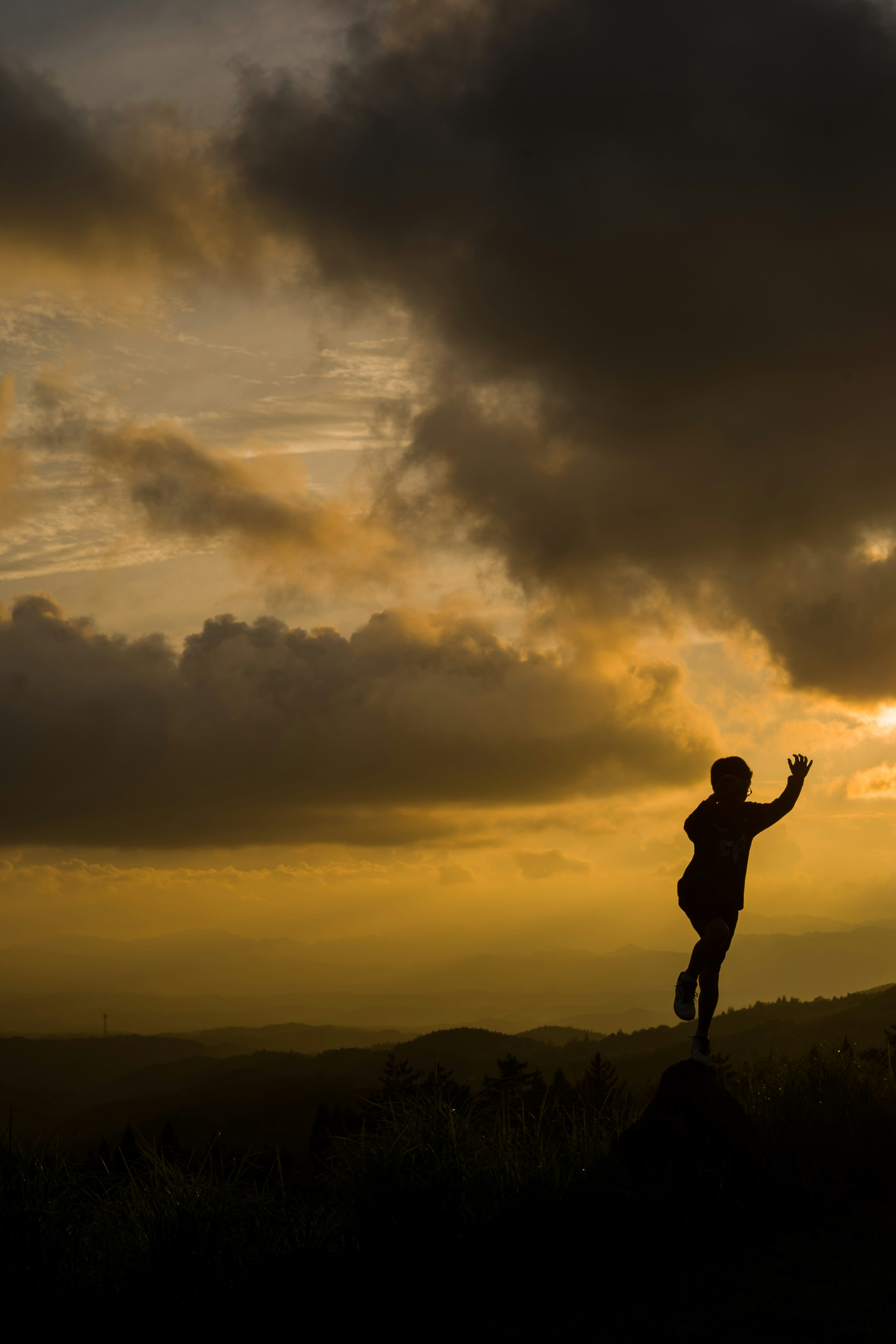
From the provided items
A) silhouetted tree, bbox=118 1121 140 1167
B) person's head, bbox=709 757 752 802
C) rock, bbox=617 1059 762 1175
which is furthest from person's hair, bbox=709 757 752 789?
silhouetted tree, bbox=118 1121 140 1167

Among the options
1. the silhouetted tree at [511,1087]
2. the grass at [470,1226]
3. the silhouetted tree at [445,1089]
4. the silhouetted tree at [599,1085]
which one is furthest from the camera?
the silhouetted tree at [599,1085]

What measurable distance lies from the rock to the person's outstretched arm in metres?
3.01

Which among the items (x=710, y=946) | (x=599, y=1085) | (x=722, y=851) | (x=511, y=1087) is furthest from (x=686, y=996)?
(x=599, y=1085)

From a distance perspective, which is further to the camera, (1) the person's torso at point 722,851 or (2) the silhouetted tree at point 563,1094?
(2) the silhouetted tree at point 563,1094

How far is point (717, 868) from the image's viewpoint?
11.7 metres

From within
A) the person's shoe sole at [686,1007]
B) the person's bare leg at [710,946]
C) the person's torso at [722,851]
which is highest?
the person's torso at [722,851]

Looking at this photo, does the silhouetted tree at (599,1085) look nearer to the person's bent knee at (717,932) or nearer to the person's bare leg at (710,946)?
the person's bare leg at (710,946)

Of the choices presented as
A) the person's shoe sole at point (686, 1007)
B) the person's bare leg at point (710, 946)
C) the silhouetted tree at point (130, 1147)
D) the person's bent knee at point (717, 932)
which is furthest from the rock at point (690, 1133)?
the silhouetted tree at point (130, 1147)

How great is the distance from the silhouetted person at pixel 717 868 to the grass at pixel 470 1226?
174 cm

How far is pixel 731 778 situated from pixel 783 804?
29.4 inches

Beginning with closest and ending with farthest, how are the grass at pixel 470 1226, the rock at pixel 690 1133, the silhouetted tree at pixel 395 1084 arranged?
the grass at pixel 470 1226 < the rock at pixel 690 1133 < the silhouetted tree at pixel 395 1084

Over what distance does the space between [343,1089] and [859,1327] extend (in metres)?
181

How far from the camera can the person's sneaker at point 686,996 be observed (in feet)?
37.5

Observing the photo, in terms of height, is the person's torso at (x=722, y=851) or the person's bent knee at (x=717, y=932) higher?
the person's torso at (x=722, y=851)
